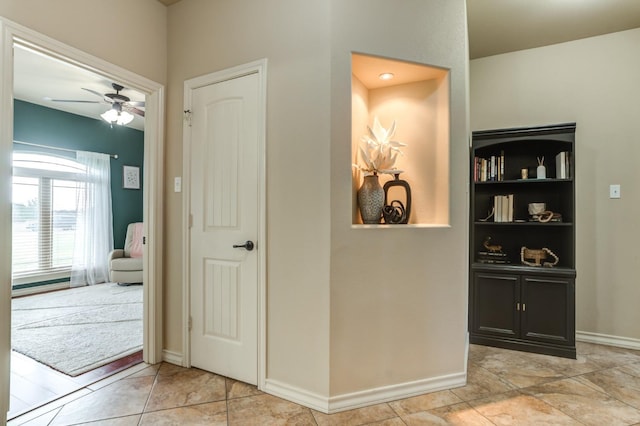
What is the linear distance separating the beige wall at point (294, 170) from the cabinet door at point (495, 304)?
5.56 feet

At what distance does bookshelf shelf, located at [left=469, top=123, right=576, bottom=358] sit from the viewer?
271 centimetres

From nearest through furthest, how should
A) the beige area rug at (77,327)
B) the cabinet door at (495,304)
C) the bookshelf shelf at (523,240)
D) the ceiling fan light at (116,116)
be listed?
the beige area rug at (77,327) < the bookshelf shelf at (523,240) < the cabinet door at (495,304) < the ceiling fan light at (116,116)

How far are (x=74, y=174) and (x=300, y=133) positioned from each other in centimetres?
490

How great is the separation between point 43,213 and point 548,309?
21.0 feet

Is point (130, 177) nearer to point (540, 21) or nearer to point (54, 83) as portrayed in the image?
point (54, 83)

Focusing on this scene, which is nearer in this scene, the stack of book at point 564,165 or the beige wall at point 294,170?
the beige wall at point 294,170

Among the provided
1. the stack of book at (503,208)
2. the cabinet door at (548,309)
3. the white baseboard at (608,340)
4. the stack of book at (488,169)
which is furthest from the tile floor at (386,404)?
the stack of book at (488,169)

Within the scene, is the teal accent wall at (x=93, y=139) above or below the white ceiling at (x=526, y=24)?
below

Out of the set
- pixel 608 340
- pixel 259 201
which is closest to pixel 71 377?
pixel 259 201

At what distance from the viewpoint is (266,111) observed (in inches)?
84.3

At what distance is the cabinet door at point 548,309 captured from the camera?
2.66 meters

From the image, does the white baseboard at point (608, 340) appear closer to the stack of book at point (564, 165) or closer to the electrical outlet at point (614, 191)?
the electrical outlet at point (614, 191)

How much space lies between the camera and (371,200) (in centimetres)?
214

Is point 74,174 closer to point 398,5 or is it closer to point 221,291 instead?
point 221,291
